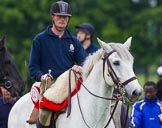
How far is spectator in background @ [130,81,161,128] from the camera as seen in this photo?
459 inches

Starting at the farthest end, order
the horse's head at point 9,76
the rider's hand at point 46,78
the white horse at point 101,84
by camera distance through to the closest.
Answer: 1. the horse's head at point 9,76
2. the rider's hand at point 46,78
3. the white horse at point 101,84

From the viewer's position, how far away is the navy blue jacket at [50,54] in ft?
31.6

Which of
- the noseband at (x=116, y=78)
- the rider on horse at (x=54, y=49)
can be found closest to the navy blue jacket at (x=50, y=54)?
the rider on horse at (x=54, y=49)

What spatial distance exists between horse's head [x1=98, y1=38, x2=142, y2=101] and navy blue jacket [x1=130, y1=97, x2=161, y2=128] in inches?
124

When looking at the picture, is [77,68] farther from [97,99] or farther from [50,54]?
[50,54]

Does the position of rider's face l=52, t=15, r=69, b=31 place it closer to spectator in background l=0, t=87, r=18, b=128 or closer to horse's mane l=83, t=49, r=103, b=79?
horse's mane l=83, t=49, r=103, b=79

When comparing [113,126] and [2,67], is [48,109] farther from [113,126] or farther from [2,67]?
[2,67]

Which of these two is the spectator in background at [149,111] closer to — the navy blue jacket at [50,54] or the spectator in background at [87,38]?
the spectator in background at [87,38]

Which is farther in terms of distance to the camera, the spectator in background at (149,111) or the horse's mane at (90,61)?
the spectator in background at (149,111)

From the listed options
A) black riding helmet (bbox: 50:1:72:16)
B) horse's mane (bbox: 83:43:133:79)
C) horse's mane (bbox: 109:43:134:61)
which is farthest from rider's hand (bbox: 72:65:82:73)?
black riding helmet (bbox: 50:1:72:16)

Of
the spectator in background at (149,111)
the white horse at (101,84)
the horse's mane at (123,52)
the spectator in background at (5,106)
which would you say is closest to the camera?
the white horse at (101,84)

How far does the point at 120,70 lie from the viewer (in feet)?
27.4

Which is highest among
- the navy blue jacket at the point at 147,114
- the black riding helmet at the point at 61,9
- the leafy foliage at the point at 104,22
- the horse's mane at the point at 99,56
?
the black riding helmet at the point at 61,9

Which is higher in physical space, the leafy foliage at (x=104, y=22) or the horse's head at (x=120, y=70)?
the horse's head at (x=120, y=70)
